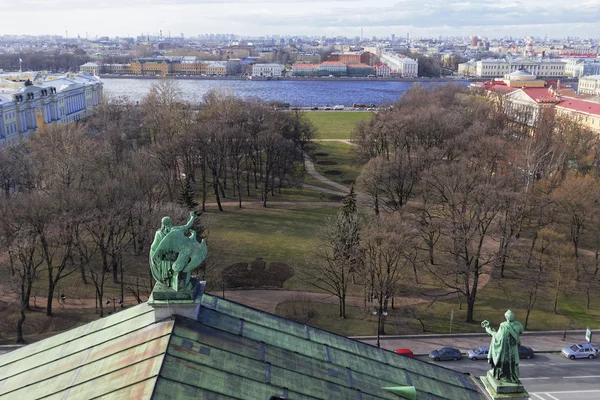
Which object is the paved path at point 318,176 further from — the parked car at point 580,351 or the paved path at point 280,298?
the parked car at point 580,351

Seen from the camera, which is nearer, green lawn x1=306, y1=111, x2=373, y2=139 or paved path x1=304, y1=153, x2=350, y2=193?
paved path x1=304, y1=153, x2=350, y2=193

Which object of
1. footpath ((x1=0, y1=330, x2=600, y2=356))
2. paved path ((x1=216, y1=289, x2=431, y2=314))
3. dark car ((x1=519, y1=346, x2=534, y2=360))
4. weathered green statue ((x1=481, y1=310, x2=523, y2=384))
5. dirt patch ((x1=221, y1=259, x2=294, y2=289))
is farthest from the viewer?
dirt patch ((x1=221, y1=259, x2=294, y2=289))

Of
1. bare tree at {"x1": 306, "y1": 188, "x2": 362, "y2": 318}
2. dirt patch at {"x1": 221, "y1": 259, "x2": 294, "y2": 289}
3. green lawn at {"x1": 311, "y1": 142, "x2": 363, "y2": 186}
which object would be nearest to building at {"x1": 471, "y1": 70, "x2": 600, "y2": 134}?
green lawn at {"x1": 311, "y1": 142, "x2": 363, "y2": 186}

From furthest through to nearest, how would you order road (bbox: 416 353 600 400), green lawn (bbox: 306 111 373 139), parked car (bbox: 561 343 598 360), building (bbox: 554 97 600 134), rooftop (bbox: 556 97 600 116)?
green lawn (bbox: 306 111 373 139) → rooftop (bbox: 556 97 600 116) → building (bbox: 554 97 600 134) → parked car (bbox: 561 343 598 360) → road (bbox: 416 353 600 400)

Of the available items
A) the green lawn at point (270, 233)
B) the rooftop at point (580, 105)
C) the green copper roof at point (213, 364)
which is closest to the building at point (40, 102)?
the green lawn at point (270, 233)

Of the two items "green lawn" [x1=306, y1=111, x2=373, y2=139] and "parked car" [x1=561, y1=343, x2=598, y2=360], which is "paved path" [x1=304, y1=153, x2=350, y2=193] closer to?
"green lawn" [x1=306, y1=111, x2=373, y2=139]

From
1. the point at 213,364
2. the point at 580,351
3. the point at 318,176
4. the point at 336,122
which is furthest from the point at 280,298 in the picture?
the point at 336,122

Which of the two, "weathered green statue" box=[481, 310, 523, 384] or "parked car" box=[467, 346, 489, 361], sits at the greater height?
"weathered green statue" box=[481, 310, 523, 384]
